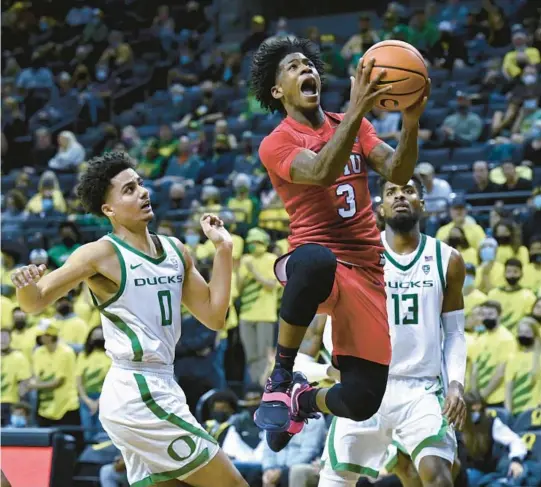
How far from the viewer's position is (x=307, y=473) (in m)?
8.95

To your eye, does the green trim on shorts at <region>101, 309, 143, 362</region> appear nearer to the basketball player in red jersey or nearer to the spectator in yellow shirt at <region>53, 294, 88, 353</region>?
the basketball player in red jersey

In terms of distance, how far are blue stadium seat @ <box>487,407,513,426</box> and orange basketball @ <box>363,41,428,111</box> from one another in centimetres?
493

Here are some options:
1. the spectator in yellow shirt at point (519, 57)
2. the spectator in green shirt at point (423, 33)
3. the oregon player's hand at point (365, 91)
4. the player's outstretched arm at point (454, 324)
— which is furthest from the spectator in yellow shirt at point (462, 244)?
the oregon player's hand at point (365, 91)

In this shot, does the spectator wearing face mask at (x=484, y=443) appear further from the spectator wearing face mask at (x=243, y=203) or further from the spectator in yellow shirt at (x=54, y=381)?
the spectator wearing face mask at (x=243, y=203)

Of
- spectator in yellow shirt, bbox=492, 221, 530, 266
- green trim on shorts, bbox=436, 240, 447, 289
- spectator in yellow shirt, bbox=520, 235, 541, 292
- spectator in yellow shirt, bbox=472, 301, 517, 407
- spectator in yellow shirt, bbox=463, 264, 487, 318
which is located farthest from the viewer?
spectator in yellow shirt, bbox=492, 221, 530, 266

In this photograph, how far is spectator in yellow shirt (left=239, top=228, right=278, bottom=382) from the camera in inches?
476

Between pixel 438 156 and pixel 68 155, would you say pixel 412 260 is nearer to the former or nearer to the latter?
pixel 438 156

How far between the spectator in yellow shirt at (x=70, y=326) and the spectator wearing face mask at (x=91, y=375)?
747 mm

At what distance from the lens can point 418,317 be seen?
6.70 meters

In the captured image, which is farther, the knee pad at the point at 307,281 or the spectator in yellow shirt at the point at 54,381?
the spectator in yellow shirt at the point at 54,381

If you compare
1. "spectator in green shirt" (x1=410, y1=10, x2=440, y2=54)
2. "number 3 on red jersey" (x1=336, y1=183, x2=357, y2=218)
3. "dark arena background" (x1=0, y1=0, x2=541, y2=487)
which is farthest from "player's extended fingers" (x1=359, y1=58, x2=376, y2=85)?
"spectator in green shirt" (x1=410, y1=10, x2=440, y2=54)

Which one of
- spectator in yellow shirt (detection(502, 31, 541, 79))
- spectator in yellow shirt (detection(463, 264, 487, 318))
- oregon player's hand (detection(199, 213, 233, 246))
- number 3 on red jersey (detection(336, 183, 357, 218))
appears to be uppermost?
spectator in yellow shirt (detection(502, 31, 541, 79))

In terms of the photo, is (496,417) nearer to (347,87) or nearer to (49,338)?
(49,338)

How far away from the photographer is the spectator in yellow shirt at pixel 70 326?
1270cm
